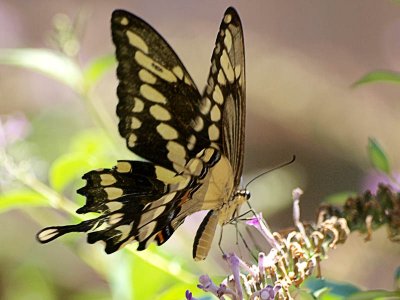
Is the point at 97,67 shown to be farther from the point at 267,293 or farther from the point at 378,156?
the point at 267,293

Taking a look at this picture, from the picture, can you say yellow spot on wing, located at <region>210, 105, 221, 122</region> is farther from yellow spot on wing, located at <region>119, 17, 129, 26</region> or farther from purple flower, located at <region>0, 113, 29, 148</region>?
purple flower, located at <region>0, 113, 29, 148</region>

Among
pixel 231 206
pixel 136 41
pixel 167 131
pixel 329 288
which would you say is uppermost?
pixel 136 41

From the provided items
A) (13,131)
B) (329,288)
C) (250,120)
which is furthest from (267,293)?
(250,120)

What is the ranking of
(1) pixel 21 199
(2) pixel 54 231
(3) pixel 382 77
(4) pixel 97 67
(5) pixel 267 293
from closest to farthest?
1. (5) pixel 267 293
2. (2) pixel 54 231
3. (3) pixel 382 77
4. (1) pixel 21 199
5. (4) pixel 97 67

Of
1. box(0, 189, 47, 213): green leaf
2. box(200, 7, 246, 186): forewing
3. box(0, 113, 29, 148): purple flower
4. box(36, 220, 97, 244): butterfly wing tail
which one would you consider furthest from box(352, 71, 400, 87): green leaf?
box(0, 113, 29, 148): purple flower

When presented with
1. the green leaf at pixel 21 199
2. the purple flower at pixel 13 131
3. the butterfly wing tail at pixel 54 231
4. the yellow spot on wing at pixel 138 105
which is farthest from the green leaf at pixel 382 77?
the purple flower at pixel 13 131

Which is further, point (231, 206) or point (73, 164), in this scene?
point (73, 164)
